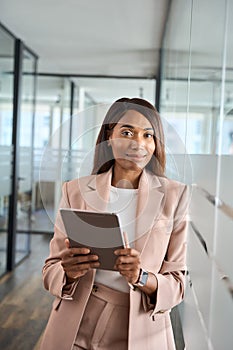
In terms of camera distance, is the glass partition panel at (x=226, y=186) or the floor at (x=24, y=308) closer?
the glass partition panel at (x=226, y=186)

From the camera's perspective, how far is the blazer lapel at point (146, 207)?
1093mm

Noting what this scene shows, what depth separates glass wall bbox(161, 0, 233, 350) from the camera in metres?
1.03

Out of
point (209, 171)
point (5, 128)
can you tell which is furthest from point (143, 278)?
point (5, 128)

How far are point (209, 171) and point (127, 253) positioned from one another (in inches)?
16.6

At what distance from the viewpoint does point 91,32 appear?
4.58 metres

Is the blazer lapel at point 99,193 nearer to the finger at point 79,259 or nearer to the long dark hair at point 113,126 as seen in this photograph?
the long dark hair at point 113,126

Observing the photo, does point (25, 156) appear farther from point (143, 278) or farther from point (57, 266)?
point (143, 278)

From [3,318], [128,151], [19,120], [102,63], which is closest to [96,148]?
[128,151]

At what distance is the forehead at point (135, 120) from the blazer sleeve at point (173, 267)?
0.18 metres

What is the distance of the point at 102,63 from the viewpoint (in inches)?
236

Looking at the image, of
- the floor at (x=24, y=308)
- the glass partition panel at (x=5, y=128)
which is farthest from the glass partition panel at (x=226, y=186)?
the glass partition panel at (x=5, y=128)

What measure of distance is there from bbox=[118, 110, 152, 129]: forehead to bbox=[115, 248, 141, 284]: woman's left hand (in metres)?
0.26

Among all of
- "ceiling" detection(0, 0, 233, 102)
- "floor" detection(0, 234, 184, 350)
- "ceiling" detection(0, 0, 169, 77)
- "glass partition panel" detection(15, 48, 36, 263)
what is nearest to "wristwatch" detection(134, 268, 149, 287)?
"ceiling" detection(0, 0, 233, 102)

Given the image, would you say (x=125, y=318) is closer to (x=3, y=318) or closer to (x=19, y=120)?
(x=3, y=318)
